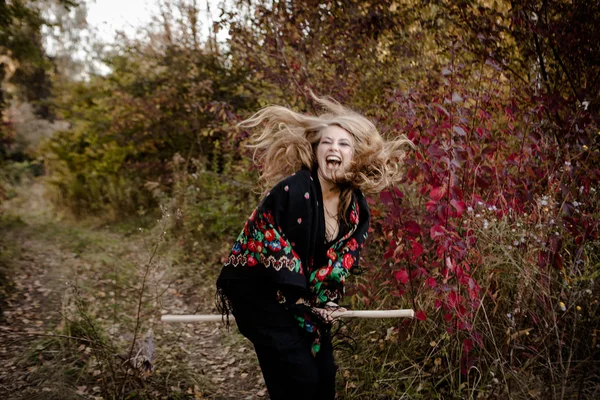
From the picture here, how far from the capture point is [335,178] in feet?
8.10

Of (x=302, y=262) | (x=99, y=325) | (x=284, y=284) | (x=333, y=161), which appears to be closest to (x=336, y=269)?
(x=302, y=262)

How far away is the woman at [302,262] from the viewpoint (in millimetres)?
2131

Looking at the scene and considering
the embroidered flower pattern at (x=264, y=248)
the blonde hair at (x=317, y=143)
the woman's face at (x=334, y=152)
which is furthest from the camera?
the blonde hair at (x=317, y=143)

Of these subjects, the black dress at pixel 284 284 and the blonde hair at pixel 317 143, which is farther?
the blonde hair at pixel 317 143

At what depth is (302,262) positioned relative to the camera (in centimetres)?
224

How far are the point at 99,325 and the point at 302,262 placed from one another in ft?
8.02

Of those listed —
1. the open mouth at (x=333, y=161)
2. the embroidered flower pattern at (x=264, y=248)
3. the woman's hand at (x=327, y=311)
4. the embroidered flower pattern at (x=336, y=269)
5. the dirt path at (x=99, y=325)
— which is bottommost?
the dirt path at (x=99, y=325)

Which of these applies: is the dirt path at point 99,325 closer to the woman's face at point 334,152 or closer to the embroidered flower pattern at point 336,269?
the embroidered flower pattern at point 336,269

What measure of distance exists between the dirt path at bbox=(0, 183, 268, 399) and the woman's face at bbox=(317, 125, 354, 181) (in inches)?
48.6

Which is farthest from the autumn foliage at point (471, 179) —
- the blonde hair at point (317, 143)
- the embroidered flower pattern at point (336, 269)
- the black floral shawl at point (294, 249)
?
the black floral shawl at point (294, 249)

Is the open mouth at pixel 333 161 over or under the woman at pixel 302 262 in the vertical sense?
over

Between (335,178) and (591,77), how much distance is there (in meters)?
2.00

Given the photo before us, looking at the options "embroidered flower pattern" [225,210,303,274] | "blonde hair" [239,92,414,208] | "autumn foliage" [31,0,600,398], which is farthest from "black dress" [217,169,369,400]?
"autumn foliage" [31,0,600,398]

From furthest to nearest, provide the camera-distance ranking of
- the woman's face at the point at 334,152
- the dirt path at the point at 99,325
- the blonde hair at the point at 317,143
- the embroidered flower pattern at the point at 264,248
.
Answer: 1. the dirt path at the point at 99,325
2. the blonde hair at the point at 317,143
3. the woman's face at the point at 334,152
4. the embroidered flower pattern at the point at 264,248
